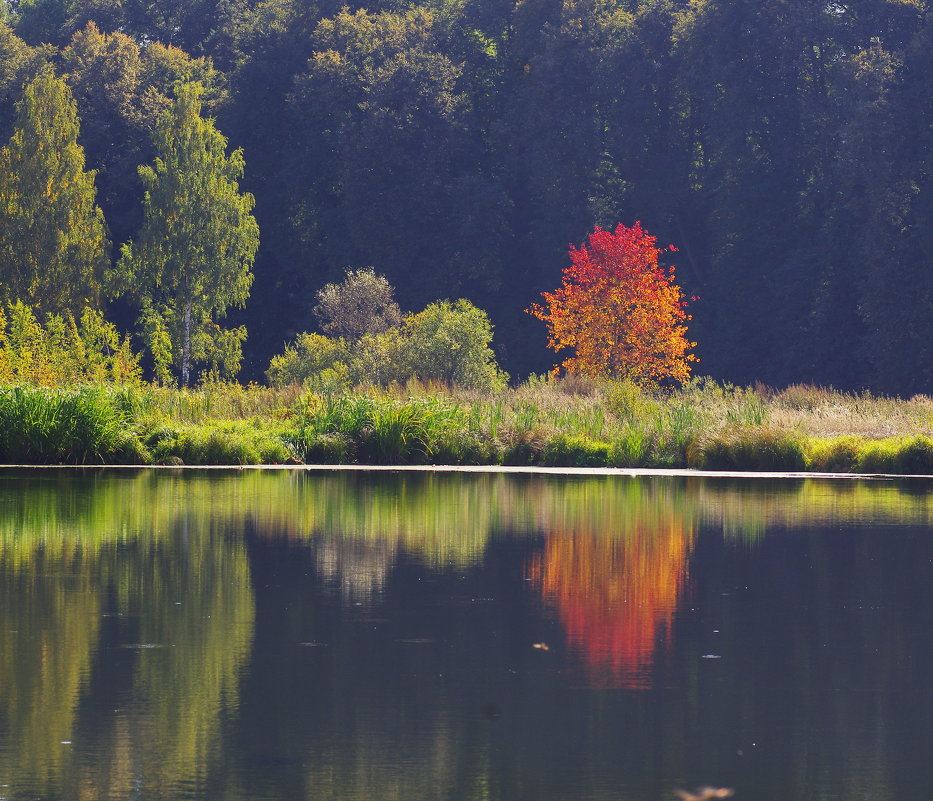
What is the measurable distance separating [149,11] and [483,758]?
71554mm

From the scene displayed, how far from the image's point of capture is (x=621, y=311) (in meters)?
47.5

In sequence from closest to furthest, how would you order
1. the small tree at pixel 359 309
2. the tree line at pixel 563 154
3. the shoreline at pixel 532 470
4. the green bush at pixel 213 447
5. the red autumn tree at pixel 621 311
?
the shoreline at pixel 532 470, the green bush at pixel 213 447, the red autumn tree at pixel 621 311, the small tree at pixel 359 309, the tree line at pixel 563 154

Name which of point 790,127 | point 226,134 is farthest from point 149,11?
point 790,127

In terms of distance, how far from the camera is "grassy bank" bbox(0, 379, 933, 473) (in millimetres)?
28984

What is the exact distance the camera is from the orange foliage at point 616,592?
10.7 meters

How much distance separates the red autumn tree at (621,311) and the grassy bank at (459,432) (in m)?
13.9

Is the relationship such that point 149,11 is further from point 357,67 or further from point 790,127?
point 790,127

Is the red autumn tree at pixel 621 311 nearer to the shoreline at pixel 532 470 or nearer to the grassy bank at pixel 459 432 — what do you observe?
the grassy bank at pixel 459 432

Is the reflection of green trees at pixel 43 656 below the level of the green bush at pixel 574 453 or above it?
below

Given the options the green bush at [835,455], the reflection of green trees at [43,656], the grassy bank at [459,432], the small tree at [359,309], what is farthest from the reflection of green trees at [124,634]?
the small tree at [359,309]

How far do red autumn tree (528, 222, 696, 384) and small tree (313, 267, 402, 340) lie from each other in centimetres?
747

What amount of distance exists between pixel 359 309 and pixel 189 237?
7159mm

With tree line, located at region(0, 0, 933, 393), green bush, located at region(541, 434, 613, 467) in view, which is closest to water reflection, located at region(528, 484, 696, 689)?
green bush, located at region(541, 434, 613, 467)

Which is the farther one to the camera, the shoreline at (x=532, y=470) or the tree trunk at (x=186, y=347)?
the tree trunk at (x=186, y=347)
